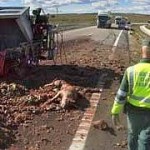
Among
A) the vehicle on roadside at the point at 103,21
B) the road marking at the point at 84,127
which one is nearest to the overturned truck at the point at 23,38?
the road marking at the point at 84,127

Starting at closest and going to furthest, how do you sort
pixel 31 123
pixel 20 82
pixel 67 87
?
pixel 31 123
pixel 67 87
pixel 20 82

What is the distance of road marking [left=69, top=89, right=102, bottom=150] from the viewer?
9941 mm

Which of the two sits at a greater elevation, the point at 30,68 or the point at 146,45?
the point at 146,45

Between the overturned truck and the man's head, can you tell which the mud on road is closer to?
the overturned truck

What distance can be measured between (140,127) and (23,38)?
10.8 metres

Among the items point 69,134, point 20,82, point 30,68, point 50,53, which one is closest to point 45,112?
point 69,134

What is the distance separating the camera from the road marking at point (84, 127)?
9.94 meters

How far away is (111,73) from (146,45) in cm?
1123

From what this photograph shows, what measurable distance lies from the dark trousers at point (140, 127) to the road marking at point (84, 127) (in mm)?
1909

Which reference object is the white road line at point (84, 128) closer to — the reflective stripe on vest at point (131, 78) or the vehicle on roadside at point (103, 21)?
the reflective stripe on vest at point (131, 78)

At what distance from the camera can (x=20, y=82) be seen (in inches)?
618

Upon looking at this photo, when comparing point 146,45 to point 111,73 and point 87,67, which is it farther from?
point 87,67

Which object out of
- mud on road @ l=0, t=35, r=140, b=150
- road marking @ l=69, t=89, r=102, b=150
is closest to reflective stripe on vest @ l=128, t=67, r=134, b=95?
road marking @ l=69, t=89, r=102, b=150

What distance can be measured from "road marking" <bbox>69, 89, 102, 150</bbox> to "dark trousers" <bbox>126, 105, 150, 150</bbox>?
1909mm
